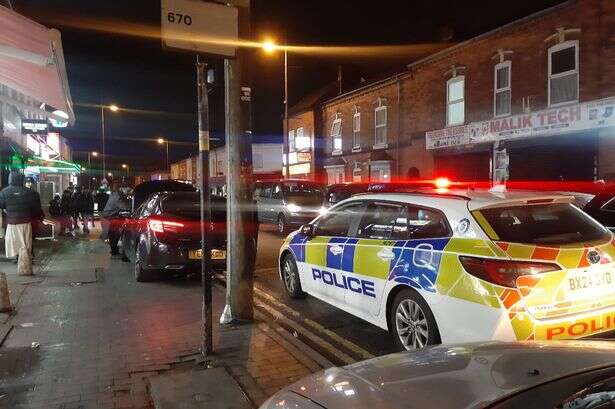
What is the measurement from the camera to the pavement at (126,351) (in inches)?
165

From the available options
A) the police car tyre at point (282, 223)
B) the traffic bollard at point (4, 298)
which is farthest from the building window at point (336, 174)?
the traffic bollard at point (4, 298)

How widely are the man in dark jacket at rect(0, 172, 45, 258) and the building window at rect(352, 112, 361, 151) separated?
19.2 meters

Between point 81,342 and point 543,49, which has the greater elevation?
point 543,49

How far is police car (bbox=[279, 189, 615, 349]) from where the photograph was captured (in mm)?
4066

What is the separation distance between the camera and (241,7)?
570 centimetres

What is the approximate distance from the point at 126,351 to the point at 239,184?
205cm

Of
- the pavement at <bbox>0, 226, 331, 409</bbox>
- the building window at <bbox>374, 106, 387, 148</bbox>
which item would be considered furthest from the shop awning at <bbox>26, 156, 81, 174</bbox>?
the building window at <bbox>374, 106, 387, 148</bbox>

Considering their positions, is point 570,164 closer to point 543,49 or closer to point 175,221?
point 543,49

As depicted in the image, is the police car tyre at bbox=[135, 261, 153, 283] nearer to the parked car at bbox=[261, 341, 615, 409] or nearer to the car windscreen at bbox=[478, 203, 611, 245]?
the car windscreen at bbox=[478, 203, 611, 245]

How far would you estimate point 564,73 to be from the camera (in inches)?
617

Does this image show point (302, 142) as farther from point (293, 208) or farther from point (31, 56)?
point (31, 56)

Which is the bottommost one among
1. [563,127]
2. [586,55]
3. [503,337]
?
[503,337]

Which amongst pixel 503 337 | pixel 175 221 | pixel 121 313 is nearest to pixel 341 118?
pixel 175 221

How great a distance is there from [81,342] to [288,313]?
2479 millimetres
